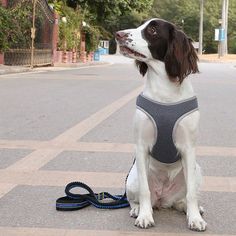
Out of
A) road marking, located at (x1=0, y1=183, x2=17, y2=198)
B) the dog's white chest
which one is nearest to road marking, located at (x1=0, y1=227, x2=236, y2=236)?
the dog's white chest

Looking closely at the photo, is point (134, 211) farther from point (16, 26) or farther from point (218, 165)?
point (16, 26)

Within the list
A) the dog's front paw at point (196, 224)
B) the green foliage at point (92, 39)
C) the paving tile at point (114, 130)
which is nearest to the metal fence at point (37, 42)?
the green foliage at point (92, 39)

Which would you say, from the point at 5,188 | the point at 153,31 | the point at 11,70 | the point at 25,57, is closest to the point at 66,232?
the point at 5,188

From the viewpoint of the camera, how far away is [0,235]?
438 cm

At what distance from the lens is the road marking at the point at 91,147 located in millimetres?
7863

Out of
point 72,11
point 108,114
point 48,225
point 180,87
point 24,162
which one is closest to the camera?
point 180,87

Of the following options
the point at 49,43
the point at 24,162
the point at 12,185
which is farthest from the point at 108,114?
the point at 49,43

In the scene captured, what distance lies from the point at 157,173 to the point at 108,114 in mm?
7098

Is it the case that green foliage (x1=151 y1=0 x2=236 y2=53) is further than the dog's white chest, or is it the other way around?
green foliage (x1=151 y1=0 x2=236 y2=53)

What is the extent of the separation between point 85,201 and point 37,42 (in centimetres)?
2829

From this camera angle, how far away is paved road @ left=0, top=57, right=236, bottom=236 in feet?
15.4

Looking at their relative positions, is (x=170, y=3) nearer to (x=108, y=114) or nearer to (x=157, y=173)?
(x=108, y=114)

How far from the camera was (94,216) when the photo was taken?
4.88 m

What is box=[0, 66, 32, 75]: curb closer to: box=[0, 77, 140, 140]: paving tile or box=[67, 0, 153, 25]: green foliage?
box=[0, 77, 140, 140]: paving tile
